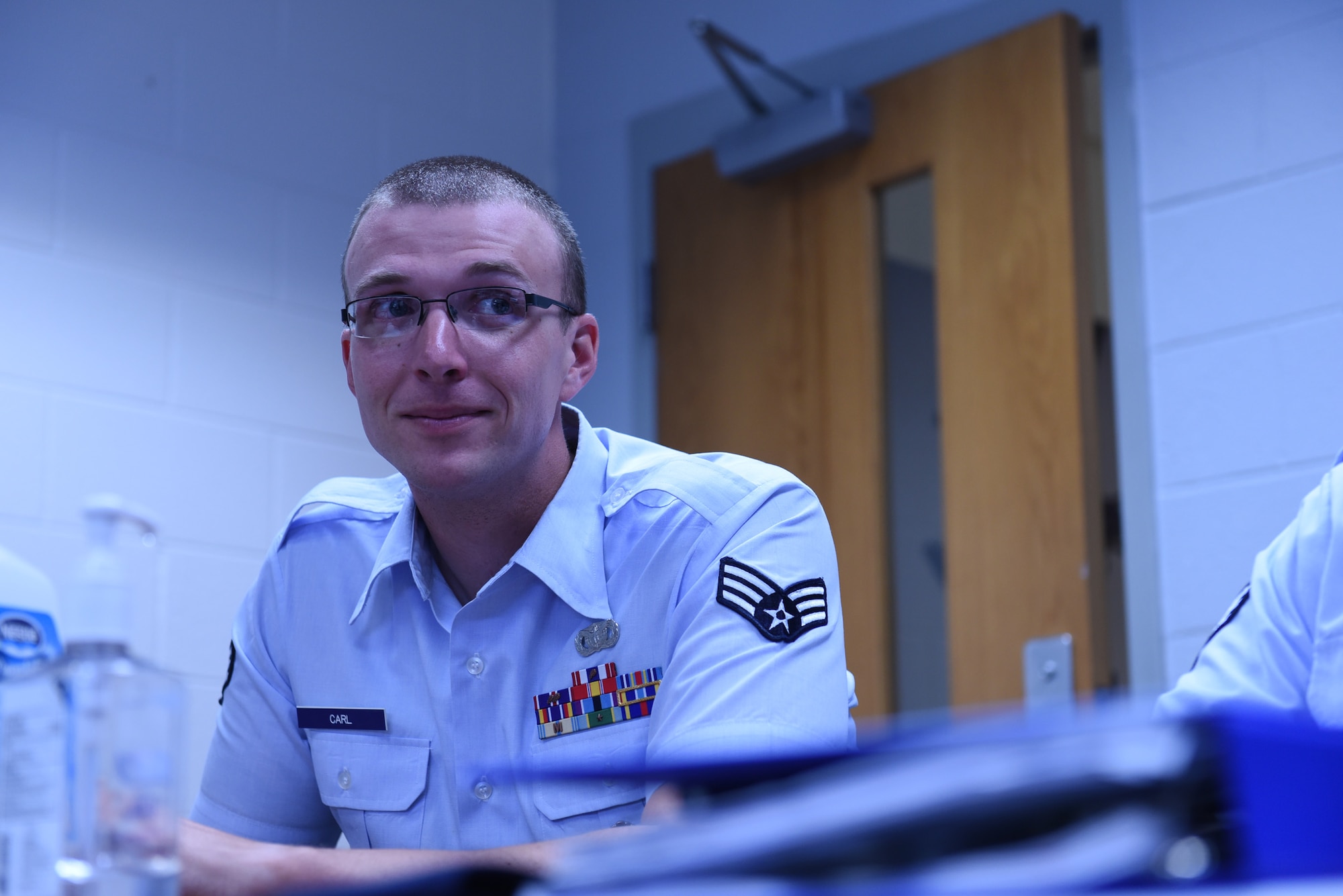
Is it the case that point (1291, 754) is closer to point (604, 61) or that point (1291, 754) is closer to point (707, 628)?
point (707, 628)

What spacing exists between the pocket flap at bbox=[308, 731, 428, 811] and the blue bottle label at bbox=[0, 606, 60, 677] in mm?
618

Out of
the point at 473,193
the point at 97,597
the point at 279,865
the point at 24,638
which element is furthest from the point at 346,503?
the point at 97,597

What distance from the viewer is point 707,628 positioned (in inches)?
47.8

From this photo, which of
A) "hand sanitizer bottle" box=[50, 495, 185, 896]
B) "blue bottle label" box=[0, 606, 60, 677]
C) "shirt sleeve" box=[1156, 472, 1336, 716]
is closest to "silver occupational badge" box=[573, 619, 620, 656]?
"shirt sleeve" box=[1156, 472, 1336, 716]

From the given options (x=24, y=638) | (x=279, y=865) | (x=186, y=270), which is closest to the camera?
(x=24, y=638)

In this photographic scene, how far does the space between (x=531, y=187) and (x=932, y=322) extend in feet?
A: 4.53

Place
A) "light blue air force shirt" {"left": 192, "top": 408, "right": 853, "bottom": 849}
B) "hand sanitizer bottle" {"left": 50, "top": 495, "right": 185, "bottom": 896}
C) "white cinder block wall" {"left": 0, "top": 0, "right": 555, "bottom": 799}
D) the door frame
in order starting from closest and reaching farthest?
"hand sanitizer bottle" {"left": 50, "top": 495, "right": 185, "bottom": 896}
"light blue air force shirt" {"left": 192, "top": 408, "right": 853, "bottom": 849}
the door frame
"white cinder block wall" {"left": 0, "top": 0, "right": 555, "bottom": 799}

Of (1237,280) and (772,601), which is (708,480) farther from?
(1237,280)

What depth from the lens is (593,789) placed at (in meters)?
1.24

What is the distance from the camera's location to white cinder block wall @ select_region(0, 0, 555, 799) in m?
2.42

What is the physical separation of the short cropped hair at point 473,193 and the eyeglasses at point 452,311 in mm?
47

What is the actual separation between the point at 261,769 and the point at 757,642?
523mm

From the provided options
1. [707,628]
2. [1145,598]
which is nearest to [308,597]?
[707,628]

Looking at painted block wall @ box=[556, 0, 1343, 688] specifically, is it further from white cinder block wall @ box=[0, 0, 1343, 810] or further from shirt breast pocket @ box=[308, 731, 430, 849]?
shirt breast pocket @ box=[308, 731, 430, 849]
